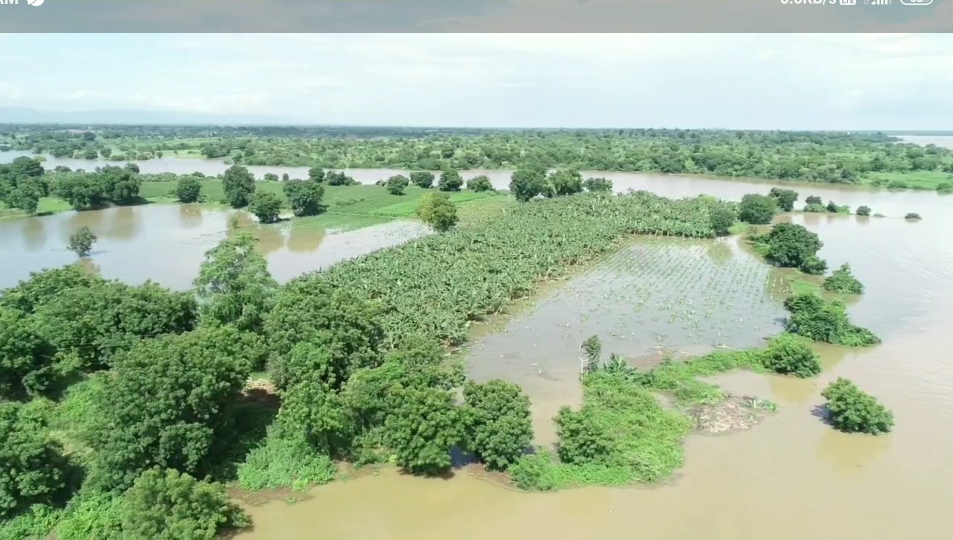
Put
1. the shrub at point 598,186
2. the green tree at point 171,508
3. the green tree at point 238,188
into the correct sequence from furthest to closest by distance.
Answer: the shrub at point 598,186, the green tree at point 238,188, the green tree at point 171,508

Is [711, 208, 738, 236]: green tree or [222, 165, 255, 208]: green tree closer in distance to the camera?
[711, 208, 738, 236]: green tree

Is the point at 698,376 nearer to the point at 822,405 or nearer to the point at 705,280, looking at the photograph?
the point at 822,405

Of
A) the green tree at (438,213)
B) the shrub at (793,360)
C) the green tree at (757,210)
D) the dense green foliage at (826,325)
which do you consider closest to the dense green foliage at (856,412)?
the shrub at (793,360)

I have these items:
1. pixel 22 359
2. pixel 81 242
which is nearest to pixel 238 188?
pixel 81 242

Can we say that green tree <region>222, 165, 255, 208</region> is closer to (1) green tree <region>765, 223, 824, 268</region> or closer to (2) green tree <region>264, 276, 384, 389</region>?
→ (2) green tree <region>264, 276, 384, 389</region>

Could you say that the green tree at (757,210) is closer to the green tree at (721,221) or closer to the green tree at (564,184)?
the green tree at (721,221)

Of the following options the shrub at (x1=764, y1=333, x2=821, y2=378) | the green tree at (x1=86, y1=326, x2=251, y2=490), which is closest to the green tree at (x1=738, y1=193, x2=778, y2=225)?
the shrub at (x1=764, y1=333, x2=821, y2=378)
